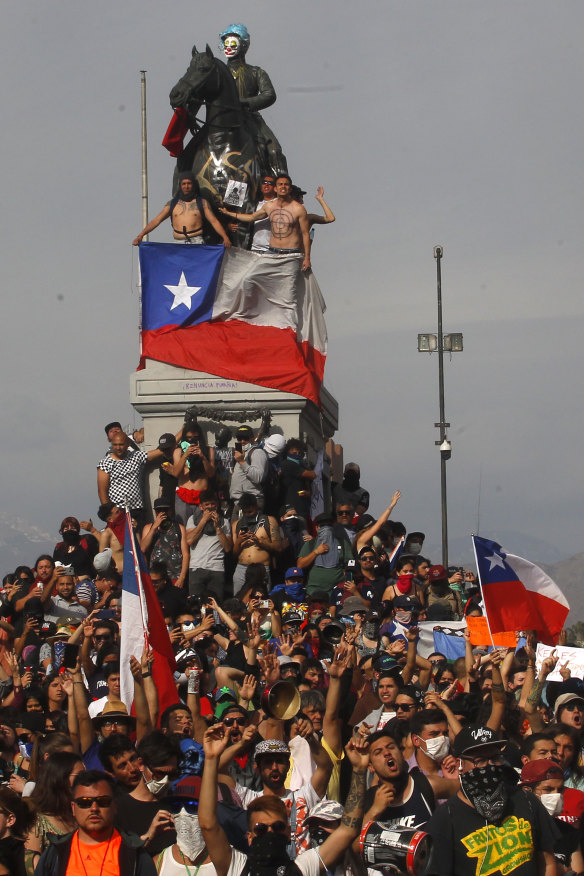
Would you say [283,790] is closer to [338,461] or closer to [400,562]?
[400,562]

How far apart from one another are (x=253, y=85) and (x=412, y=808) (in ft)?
47.9

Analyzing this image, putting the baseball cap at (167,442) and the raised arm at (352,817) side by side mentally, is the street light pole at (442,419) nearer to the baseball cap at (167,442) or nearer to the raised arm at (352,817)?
the baseball cap at (167,442)

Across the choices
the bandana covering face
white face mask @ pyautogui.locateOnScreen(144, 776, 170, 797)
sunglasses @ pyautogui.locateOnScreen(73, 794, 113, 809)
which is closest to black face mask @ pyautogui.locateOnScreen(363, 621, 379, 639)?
white face mask @ pyautogui.locateOnScreen(144, 776, 170, 797)

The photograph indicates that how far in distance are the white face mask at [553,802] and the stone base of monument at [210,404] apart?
11.6 meters

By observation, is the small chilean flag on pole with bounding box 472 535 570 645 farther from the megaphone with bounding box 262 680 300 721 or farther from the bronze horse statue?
the bronze horse statue

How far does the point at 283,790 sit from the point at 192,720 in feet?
5.56

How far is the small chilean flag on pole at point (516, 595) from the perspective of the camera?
11406 millimetres

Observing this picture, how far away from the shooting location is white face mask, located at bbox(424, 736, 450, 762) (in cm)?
779

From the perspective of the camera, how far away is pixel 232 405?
18781 mm

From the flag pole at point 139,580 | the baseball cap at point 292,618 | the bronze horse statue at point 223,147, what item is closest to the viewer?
the flag pole at point 139,580

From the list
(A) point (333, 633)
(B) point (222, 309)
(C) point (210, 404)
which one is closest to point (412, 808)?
(A) point (333, 633)

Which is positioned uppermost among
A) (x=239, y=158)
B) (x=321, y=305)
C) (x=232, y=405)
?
(x=239, y=158)

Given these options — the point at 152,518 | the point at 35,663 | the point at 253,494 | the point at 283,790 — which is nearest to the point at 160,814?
the point at 283,790

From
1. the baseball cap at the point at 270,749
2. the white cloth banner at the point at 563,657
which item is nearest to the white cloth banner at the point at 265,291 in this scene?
the white cloth banner at the point at 563,657
